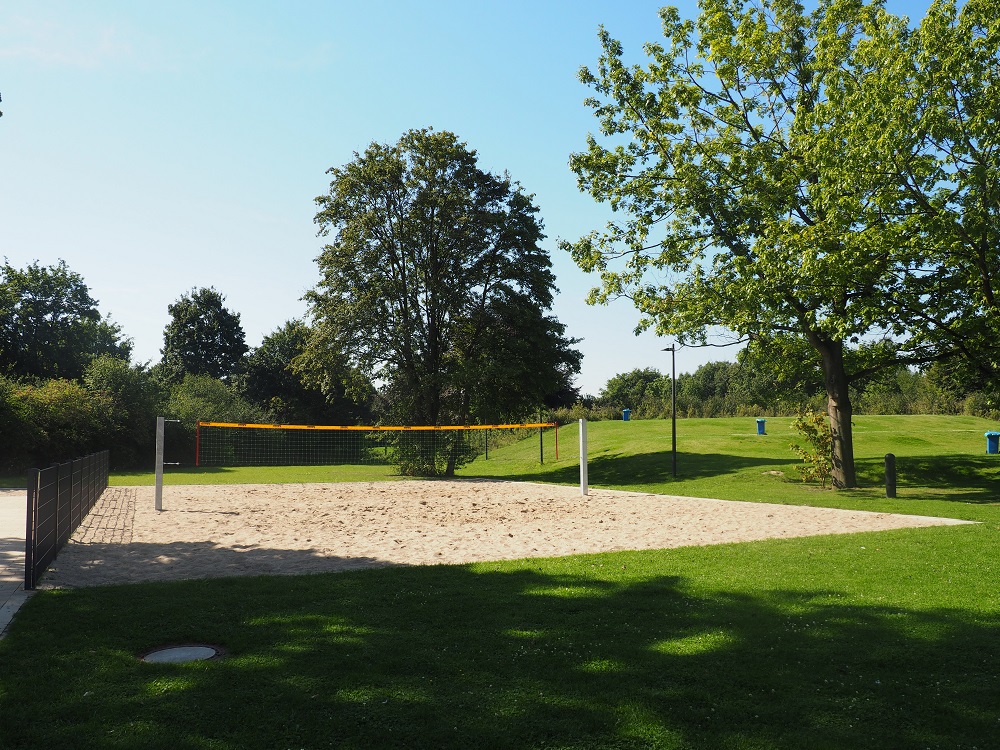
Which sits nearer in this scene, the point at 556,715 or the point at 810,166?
the point at 556,715

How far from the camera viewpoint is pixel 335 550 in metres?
9.98

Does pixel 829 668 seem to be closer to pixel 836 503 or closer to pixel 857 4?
pixel 836 503

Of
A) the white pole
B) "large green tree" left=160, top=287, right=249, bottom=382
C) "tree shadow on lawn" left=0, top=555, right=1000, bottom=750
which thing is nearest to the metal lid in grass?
"tree shadow on lawn" left=0, top=555, right=1000, bottom=750

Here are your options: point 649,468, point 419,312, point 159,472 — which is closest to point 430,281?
point 419,312

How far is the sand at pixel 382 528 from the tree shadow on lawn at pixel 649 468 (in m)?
5.82

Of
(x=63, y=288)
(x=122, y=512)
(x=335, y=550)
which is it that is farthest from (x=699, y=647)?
(x=63, y=288)

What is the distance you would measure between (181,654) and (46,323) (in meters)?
48.8

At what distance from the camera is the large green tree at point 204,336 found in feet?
226

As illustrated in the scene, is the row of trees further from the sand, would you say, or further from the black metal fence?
the black metal fence

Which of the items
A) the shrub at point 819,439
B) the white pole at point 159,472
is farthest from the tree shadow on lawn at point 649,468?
the white pole at point 159,472

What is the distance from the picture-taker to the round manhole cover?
496 cm

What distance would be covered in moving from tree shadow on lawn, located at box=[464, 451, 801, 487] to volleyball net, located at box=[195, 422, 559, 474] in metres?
1.46

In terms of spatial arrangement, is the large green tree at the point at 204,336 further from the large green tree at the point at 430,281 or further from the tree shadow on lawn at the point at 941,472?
the tree shadow on lawn at the point at 941,472

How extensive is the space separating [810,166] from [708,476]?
385 inches
